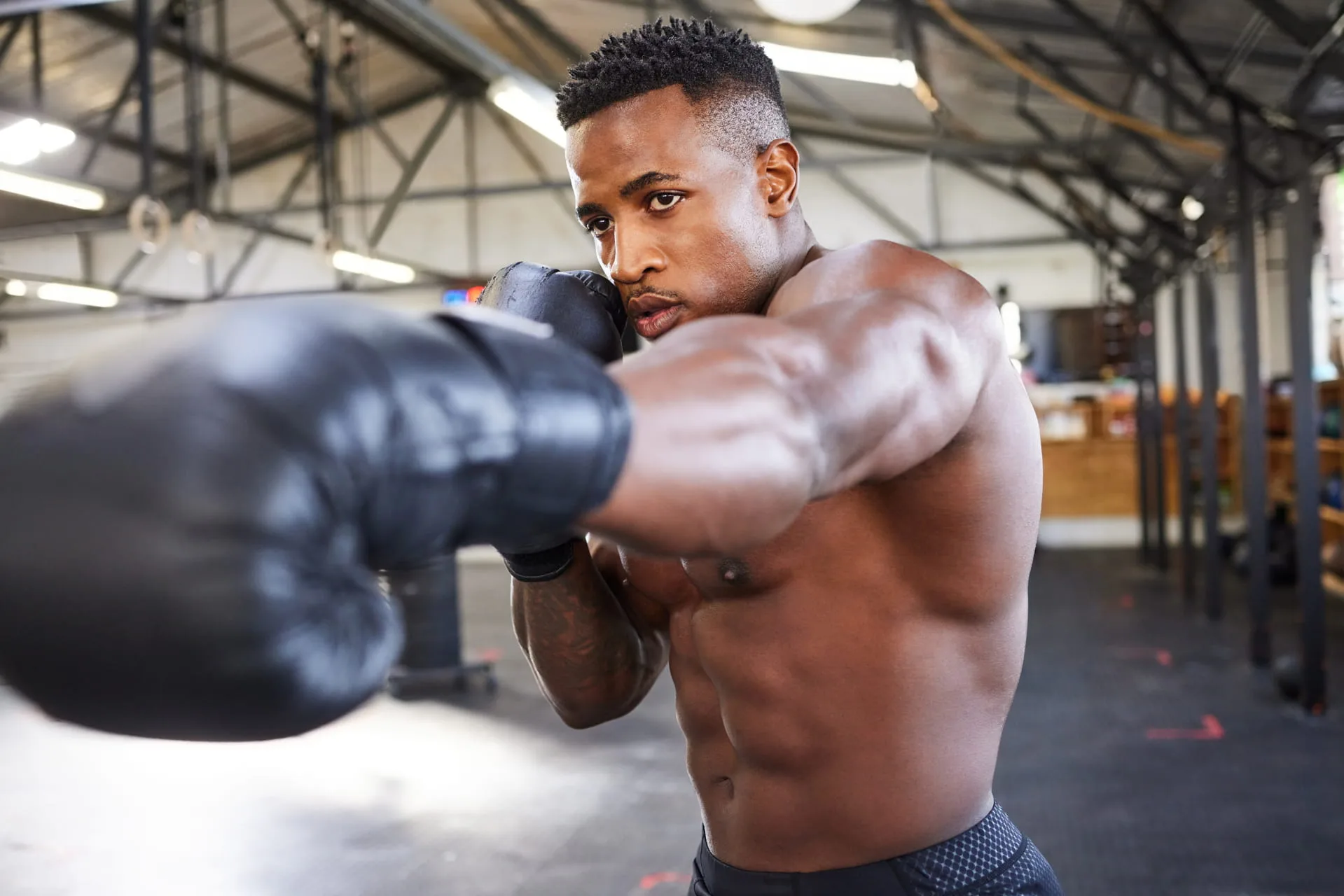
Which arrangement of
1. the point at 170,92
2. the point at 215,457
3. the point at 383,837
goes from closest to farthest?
the point at 215,457
the point at 383,837
the point at 170,92

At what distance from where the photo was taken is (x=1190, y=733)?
4.64 m

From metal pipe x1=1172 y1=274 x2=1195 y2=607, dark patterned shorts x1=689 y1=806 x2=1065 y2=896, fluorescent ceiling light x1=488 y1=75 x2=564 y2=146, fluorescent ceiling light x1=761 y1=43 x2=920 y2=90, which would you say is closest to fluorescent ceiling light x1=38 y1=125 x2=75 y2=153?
fluorescent ceiling light x1=488 y1=75 x2=564 y2=146

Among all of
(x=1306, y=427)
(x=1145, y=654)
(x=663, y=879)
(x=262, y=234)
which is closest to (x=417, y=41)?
(x=262, y=234)

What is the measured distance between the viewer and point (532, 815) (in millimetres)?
3914

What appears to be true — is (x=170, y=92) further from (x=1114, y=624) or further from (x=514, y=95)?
(x=1114, y=624)

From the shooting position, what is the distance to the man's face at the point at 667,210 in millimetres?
1064

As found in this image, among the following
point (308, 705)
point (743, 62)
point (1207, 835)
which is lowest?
point (1207, 835)

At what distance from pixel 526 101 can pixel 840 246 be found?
8.30 feet

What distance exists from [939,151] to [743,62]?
6.29 meters

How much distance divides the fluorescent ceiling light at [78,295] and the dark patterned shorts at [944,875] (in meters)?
11.6

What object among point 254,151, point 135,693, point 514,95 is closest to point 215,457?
point 135,693

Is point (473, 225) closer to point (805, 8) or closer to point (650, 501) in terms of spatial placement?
point (805, 8)

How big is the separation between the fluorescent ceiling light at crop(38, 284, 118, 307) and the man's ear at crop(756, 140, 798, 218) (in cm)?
1142

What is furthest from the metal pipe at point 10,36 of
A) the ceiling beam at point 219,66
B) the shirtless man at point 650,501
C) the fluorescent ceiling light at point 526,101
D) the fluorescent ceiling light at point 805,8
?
the shirtless man at point 650,501
